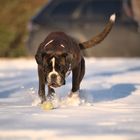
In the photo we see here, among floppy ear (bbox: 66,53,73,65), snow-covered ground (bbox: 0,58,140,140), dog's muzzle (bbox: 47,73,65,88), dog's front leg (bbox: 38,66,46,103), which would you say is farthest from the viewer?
dog's front leg (bbox: 38,66,46,103)

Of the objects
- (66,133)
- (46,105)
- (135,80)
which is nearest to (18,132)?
(66,133)

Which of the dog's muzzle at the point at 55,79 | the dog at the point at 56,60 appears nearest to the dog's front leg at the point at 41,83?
the dog at the point at 56,60

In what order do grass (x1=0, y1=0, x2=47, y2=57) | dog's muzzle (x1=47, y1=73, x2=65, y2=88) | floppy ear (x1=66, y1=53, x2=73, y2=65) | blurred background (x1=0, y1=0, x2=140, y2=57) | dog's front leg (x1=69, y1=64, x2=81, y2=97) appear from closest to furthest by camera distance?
dog's muzzle (x1=47, y1=73, x2=65, y2=88)
floppy ear (x1=66, y1=53, x2=73, y2=65)
dog's front leg (x1=69, y1=64, x2=81, y2=97)
blurred background (x1=0, y1=0, x2=140, y2=57)
grass (x1=0, y1=0, x2=47, y2=57)

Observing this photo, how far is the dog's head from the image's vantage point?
7.11 m

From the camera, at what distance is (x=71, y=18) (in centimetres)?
1468

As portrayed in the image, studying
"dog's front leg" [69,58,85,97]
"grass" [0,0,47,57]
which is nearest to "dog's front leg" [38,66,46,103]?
"dog's front leg" [69,58,85,97]

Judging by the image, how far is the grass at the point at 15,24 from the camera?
1761 cm

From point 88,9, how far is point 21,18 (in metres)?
5.06

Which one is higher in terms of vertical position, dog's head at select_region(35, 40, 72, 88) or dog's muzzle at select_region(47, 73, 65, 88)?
dog's head at select_region(35, 40, 72, 88)

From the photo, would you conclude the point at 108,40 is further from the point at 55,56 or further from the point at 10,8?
the point at 55,56

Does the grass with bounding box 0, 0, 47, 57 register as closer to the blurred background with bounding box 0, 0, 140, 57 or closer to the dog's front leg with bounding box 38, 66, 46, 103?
the blurred background with bounding box 0, 0, 140, 57

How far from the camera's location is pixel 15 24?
63.4 ft

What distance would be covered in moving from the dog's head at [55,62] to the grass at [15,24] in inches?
386

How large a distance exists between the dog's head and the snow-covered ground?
31cm
